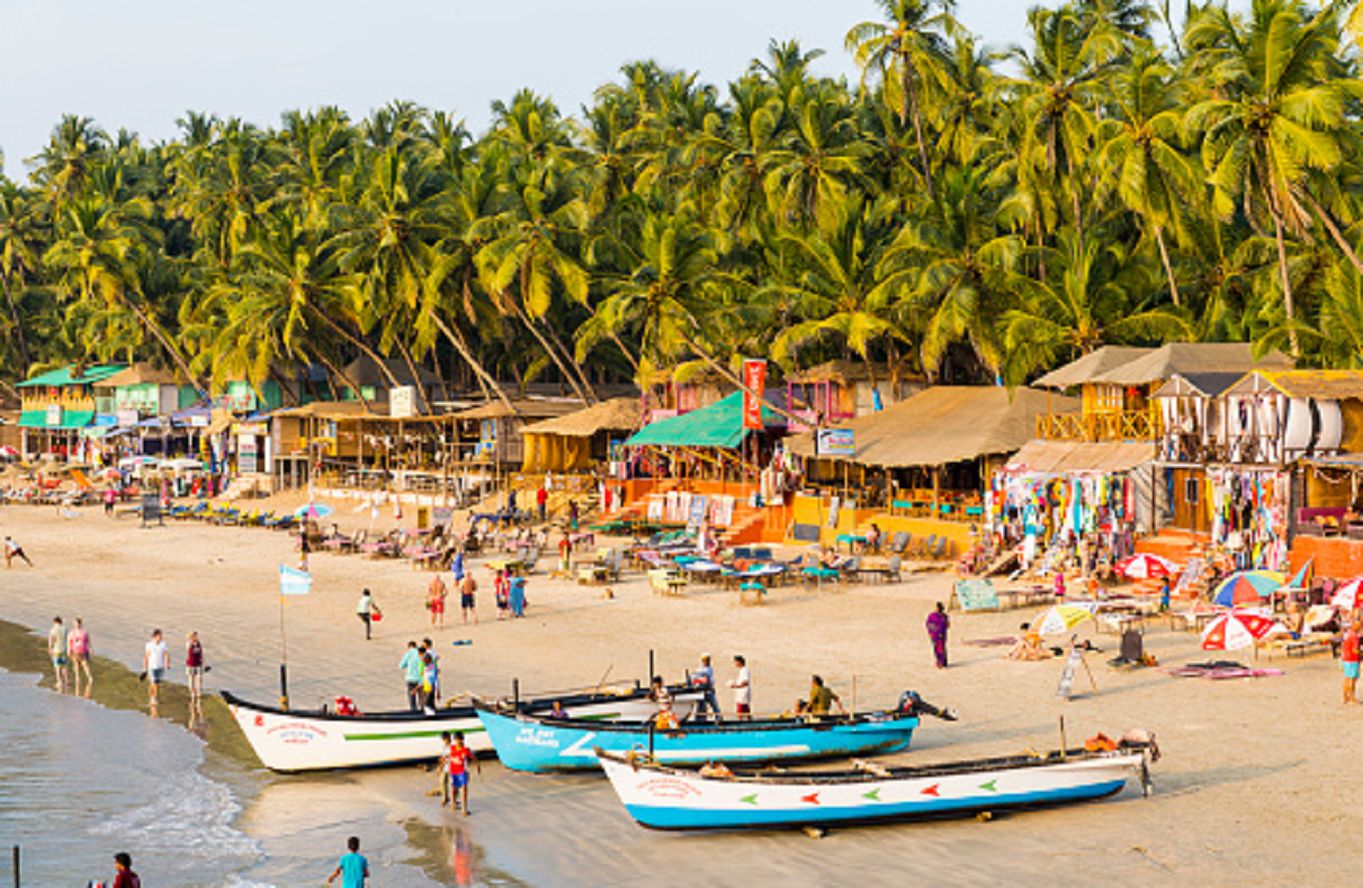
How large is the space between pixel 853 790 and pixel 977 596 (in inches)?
573

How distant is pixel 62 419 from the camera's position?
9319 centimetres

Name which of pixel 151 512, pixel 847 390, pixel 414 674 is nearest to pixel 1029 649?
pixel 414 674

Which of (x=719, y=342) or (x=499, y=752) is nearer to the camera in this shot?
(x=499, y=752)

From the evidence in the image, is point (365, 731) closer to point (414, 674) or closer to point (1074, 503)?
point (414, 674)

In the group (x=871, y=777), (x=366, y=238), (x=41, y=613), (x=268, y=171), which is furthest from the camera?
(x=268, y=171)

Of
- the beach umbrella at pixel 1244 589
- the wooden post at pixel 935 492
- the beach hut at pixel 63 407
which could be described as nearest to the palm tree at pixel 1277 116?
the wooden post at pixel 935 492

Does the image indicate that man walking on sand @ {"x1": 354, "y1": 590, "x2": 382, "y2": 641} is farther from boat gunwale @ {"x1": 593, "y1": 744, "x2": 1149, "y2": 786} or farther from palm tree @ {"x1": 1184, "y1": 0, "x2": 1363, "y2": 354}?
palm tree @ {"x1": 1184, "y1": 0, "x2": 1363, "y2": 354}

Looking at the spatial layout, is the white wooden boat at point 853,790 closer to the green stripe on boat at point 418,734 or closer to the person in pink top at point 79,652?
the green stripe on boat at point 418,734

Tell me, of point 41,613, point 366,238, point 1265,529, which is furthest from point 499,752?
point 366,238

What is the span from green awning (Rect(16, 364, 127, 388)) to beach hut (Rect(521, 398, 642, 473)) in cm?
4136

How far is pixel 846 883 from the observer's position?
17.4 m

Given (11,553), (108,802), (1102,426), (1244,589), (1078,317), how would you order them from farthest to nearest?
(11,553) < (1078,317) < (1102,426) < (1244,589) < (108,802)

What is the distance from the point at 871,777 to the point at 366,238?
51456mm

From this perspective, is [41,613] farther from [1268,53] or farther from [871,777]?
[1268,53]
